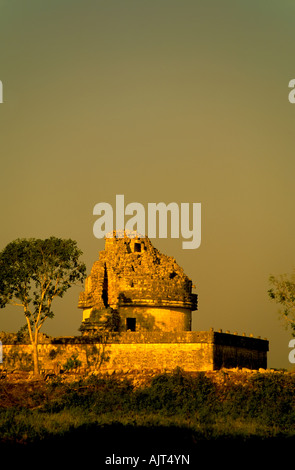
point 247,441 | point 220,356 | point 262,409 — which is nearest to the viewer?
point 247,441

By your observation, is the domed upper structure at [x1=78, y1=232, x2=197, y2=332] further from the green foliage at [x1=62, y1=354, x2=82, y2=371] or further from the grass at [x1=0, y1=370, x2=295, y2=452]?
the grass at [x1=0, y1=370, x2=295, y2=452]

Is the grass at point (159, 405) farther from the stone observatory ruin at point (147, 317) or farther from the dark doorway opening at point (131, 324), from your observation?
the dark doorway opening at point (131, 324)

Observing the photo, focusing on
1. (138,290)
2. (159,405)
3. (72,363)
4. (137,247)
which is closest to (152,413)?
(159,405)

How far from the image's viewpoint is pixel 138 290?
117ft

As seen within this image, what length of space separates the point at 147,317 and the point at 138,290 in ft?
4.23

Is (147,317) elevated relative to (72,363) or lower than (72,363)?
elevated

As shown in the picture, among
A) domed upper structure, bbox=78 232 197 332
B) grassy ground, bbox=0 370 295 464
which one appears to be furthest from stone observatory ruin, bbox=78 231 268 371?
grassy ground, bbox=0 370 295 464

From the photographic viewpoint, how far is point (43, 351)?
1340 inches

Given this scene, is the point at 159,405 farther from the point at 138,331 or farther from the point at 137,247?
the point at 137,247

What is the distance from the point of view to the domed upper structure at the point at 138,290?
35.6 metres

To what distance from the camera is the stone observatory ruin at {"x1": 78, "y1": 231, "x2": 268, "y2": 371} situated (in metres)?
32.3

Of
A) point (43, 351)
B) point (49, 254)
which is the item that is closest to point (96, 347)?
point (43, 351)

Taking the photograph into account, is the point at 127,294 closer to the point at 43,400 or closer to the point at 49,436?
the point at 43,400
